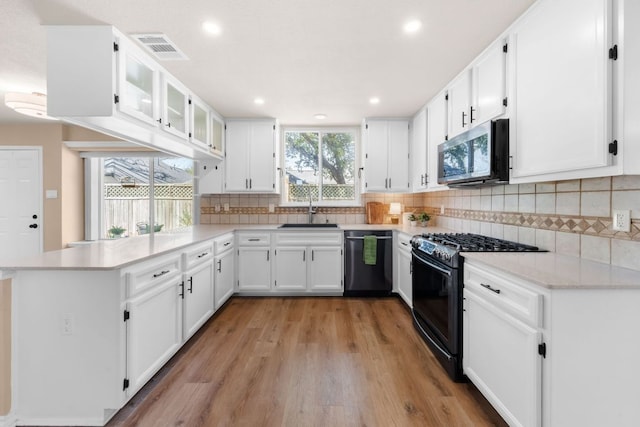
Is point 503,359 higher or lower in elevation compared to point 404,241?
lower

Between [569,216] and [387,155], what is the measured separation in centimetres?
249

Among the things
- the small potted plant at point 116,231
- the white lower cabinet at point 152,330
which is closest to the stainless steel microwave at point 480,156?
the white lower cabinet at point 152,330

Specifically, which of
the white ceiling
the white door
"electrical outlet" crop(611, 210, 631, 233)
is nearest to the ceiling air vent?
the white ceiling

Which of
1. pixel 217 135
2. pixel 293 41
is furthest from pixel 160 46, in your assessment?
pixel 217 135

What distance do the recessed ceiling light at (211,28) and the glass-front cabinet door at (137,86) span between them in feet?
1.90

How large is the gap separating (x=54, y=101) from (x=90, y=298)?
128 centimetres

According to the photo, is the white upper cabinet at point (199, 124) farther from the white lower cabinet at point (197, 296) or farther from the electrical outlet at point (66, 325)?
the electrical outlet at point (66, 325)

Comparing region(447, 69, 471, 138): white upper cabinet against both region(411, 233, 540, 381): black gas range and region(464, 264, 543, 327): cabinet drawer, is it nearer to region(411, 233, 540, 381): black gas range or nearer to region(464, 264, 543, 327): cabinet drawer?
region(411, 233, 540, 381): black gas range

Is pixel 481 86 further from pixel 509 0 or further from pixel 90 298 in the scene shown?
pixel 90 298

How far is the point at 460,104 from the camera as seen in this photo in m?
2.78

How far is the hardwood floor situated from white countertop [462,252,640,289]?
887mm

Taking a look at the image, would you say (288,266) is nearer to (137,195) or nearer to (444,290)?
(444,290)

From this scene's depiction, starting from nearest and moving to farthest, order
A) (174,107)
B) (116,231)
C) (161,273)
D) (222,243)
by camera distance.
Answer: (161,273) → (174,107) → (222,243) → (116,231)

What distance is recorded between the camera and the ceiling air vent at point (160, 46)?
2.17m
